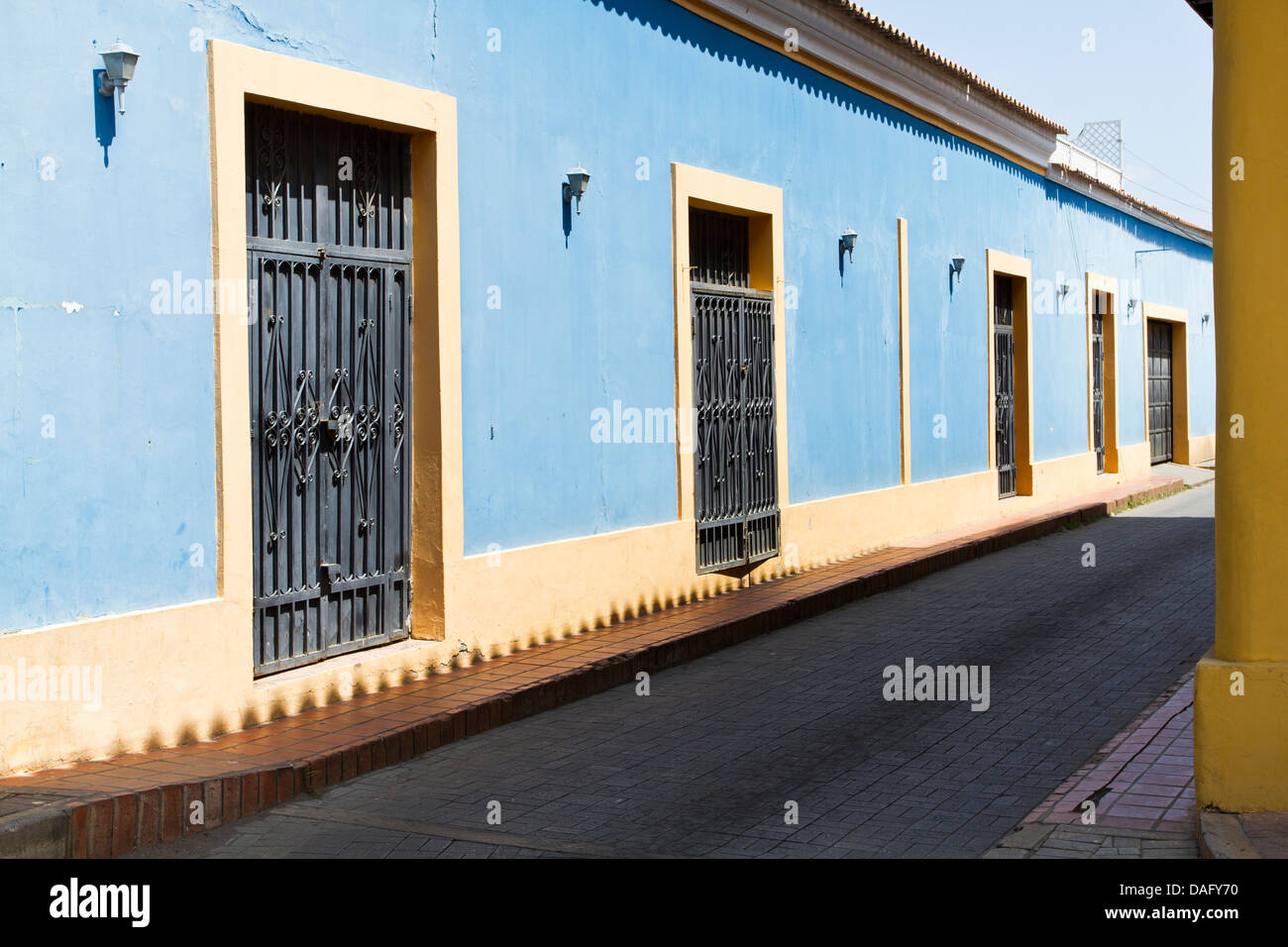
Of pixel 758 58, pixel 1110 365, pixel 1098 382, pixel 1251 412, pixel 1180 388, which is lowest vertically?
pixel 1251 412

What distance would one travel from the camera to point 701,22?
36.3 ft

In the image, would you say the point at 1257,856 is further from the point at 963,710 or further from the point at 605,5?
the point at 605,5

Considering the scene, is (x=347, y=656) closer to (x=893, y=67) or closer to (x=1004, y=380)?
(x=893, y=67)

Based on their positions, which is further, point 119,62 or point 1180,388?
point 1180,388

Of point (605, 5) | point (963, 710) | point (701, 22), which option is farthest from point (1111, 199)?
point (963, 710)

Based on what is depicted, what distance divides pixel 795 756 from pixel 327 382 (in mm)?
3179

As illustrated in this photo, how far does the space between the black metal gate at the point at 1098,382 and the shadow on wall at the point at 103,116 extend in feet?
61.8

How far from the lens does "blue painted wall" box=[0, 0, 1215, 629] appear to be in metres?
5.93

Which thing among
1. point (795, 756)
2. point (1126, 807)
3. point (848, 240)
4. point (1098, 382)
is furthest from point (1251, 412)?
point (1098, 382)

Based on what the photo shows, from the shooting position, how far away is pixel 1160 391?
1091 inches

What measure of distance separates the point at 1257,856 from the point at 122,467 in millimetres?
4824

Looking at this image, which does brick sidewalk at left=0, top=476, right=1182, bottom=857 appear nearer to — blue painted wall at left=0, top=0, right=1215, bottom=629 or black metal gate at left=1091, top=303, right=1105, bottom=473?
blue painted wall at left=0, top=0, right=1215, bottom=629

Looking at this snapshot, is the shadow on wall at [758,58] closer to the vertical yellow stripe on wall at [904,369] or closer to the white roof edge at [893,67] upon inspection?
the white roof edge at [893,67]

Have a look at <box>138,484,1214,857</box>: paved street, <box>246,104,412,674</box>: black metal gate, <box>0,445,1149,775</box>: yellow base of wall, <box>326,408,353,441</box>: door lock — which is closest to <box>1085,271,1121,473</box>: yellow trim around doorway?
<box>0,445,1149,775</box>: yellow base of wall
